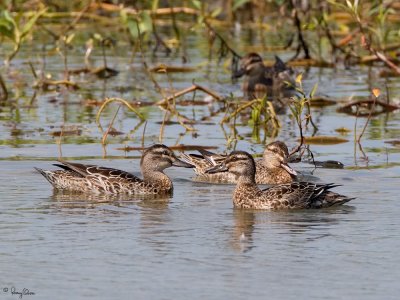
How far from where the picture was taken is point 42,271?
1041 cm

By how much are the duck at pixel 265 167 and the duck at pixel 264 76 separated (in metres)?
7.65

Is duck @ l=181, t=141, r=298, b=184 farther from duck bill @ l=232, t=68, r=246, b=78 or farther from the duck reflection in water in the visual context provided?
duck bill @ l=232, t=68, r=246, b=78

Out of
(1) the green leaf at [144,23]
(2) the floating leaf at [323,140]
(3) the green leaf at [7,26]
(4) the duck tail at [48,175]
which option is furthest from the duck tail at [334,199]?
(1) the green leaf at [144,23]

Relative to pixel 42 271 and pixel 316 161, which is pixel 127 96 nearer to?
pixel 316 161

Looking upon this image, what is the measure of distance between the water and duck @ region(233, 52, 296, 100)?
483 cm

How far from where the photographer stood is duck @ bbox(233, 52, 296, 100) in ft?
77.5

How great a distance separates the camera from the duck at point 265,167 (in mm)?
15508

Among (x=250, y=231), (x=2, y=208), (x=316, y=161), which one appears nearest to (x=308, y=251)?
(x=250, y=231)

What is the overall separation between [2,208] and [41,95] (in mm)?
9508

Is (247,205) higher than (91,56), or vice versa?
(91,56)

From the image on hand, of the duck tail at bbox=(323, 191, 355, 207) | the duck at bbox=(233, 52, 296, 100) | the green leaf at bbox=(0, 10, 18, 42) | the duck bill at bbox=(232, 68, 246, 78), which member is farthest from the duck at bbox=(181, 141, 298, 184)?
the duck bill at bbox=(232, 68, 246, 78)

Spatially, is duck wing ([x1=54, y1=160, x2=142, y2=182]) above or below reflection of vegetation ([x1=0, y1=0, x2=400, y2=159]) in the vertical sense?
below

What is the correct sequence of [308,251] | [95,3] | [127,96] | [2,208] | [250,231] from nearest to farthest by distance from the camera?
[308,251]
[250,231]
[2,208]
[127,96]
[95,3]

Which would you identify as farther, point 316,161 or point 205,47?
point 205,47
